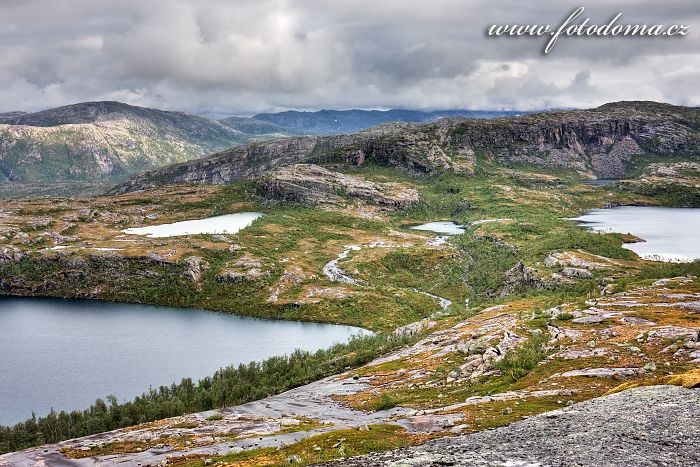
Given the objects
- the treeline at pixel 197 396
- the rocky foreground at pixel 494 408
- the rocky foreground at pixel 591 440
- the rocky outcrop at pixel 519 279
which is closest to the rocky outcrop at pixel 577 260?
the rocky outcrop at pixel 519 279

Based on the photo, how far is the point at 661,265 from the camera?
165 metres

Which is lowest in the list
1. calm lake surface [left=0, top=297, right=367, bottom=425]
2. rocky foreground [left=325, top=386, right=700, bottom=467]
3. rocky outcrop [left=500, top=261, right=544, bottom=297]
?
calm lake surface [left=0, top=297, right=367, bottom=425]

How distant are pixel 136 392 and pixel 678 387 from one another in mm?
105446

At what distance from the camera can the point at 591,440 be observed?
112ft

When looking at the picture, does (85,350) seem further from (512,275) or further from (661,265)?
(661,265)

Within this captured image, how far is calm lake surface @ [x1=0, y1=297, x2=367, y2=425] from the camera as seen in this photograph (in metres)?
117

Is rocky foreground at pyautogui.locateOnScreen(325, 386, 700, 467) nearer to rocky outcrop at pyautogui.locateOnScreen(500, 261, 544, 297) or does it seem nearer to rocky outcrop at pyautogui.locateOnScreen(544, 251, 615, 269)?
rocky outcrop at pyautogui.locateOnScreen(500, 261, 544, 297)

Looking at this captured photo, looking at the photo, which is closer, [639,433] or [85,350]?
[639,433]

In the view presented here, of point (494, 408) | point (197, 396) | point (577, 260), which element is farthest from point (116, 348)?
point (577, 260)

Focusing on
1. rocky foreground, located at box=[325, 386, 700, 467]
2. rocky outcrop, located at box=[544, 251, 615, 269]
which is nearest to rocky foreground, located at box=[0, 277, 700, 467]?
rocky foreground, located at box=[325, 386, 700, 467]

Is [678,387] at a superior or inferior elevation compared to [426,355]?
superior

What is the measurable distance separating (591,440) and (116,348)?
141m

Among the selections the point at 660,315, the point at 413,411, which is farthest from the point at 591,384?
the point at 660,315

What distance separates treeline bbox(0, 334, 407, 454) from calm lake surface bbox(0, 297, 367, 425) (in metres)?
11.4
